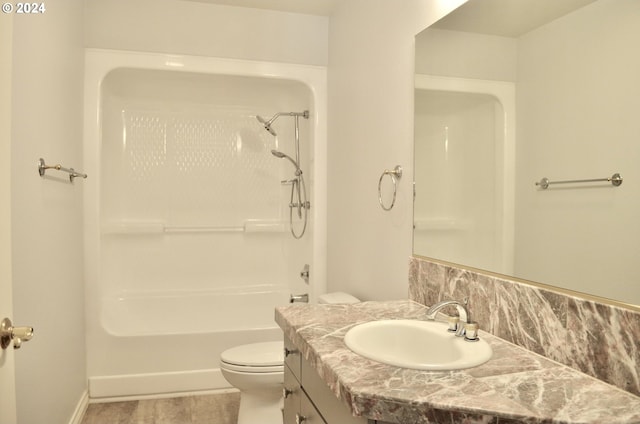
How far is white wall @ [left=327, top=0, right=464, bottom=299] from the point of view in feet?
6.46

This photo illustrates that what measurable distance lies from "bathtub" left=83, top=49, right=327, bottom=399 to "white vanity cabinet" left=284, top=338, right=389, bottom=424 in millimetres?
1383

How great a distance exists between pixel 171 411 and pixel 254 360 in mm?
808

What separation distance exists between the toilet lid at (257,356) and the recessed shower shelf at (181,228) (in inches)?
58.3

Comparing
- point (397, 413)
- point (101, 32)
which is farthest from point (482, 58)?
point (101, 32)

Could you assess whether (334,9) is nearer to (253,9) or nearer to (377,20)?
(253,9)

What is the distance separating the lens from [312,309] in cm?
159

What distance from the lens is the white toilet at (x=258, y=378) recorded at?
2.17 m

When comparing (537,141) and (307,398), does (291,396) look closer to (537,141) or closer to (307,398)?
(307,398)

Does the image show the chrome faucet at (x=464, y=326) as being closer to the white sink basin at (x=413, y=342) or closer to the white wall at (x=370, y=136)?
the white sink basin at (x=413, y=342)

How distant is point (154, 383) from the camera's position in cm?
277

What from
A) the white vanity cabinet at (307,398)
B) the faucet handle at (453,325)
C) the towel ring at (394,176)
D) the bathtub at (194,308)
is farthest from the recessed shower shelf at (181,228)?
the faucet handle at (453,325)

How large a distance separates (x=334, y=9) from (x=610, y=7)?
2187mm

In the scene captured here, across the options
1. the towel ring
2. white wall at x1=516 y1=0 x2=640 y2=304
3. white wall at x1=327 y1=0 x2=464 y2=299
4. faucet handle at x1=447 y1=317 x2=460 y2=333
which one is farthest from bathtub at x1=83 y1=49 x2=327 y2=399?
white wall at x1=516 y1=0 x2=640 y2=304

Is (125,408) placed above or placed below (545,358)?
below
